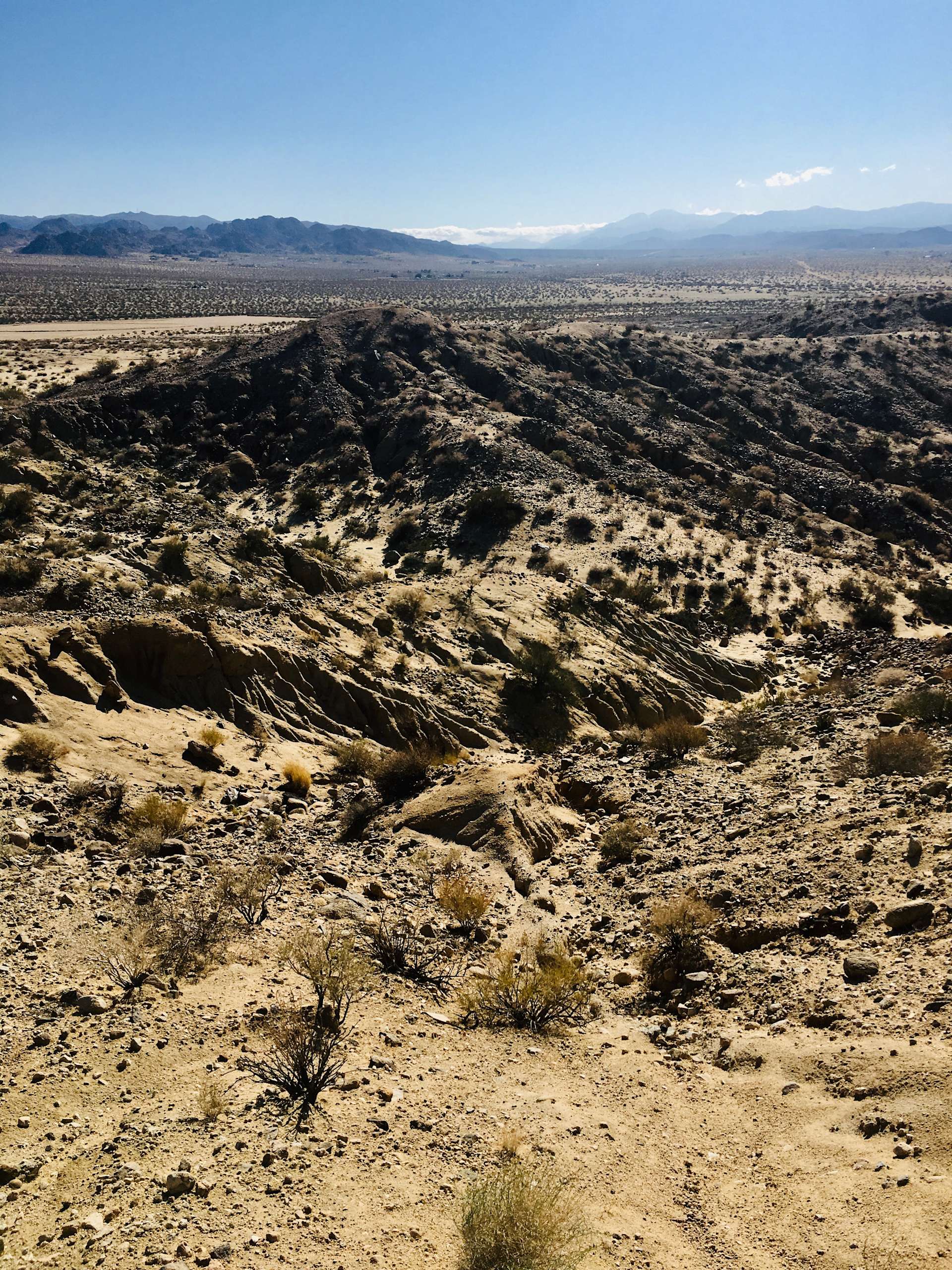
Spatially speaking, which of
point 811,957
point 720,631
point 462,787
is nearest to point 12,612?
point 462,787

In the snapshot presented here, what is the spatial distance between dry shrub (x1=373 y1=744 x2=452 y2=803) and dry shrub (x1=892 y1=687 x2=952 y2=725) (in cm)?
1038

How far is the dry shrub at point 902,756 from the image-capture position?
1312cm

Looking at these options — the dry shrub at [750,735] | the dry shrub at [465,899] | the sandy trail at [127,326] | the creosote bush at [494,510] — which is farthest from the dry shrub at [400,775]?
the sandy trail at [127,326]

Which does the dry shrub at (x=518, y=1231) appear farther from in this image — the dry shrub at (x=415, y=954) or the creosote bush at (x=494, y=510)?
the creosote bush at (x=494, y=510)

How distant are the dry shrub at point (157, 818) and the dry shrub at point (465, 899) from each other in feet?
13.6

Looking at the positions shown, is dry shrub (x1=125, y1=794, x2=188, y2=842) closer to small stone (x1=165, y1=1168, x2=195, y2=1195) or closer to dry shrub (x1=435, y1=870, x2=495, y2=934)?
dry shrub (x1=435, y1=870, x2=495, y2=934)

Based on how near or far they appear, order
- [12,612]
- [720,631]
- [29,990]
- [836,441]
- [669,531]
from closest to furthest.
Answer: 1. [29,990]
2. [12,612]
3. [720,631]
4. [669,531]
5. [836,441]

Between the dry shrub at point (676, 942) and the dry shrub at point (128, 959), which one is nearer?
the dry shrub at point (128, 959)

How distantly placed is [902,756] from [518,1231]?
1104 centimetres

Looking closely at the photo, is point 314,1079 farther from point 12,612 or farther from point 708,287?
point 708,287

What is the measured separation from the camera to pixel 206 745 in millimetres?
14219

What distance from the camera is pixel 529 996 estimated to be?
8750mm

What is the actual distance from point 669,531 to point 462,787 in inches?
854

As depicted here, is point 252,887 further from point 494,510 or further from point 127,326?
point 127,326
